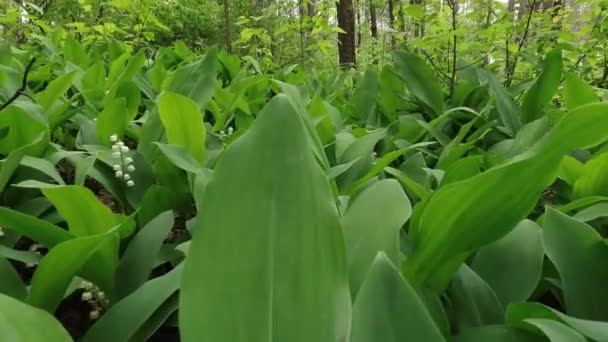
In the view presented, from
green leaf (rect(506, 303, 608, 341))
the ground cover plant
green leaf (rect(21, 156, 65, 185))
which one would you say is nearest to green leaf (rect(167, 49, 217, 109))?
the ground cover plant

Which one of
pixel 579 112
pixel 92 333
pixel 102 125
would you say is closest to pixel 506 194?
pixel 579 112

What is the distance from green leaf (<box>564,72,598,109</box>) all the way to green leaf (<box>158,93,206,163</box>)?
94 cm

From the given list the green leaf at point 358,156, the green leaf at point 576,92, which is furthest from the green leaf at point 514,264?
the green leaf at point 576,92

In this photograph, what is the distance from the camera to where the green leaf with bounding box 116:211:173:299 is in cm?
76

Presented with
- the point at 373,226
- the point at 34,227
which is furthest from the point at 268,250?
the point at 34,227

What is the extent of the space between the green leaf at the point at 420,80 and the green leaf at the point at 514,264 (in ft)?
3.56

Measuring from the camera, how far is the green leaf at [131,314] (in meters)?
0.62

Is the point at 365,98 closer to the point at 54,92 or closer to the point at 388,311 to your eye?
the point at 54,92

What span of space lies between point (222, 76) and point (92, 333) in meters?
2.08

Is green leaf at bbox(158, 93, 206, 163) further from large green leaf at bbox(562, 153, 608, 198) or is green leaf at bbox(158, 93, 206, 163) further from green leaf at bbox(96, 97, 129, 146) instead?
large green leaf at bbox(562, 153, 608, 198)

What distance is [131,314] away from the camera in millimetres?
625

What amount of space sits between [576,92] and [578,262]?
83cm

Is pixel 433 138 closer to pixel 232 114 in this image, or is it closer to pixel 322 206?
pixel 232 114

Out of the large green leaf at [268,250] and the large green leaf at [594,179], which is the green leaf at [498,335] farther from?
the large green leaf at [594,179]
